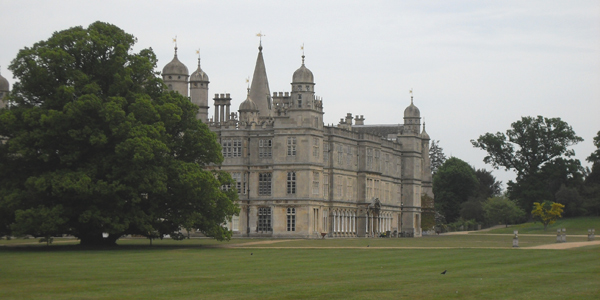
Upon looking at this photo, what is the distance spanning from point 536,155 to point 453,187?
60.3ft

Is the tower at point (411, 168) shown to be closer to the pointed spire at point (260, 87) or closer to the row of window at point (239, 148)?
the pointed spire at point (260, 87)

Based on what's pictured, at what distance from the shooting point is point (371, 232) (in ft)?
293

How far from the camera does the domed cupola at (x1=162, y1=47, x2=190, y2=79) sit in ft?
275

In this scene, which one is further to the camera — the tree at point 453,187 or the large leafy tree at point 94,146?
the tree at point 453,187

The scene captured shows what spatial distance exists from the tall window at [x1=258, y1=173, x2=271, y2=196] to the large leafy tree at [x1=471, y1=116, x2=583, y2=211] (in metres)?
45.5

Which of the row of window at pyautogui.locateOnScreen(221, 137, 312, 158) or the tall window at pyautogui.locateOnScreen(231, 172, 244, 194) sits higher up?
the row of window at pyautogui.locateOnScreen(221, 137, 312, 158)

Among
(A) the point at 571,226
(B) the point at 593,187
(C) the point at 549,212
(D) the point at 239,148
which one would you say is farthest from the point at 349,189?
(B) the point at 593,187

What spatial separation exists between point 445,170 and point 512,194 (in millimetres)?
16447

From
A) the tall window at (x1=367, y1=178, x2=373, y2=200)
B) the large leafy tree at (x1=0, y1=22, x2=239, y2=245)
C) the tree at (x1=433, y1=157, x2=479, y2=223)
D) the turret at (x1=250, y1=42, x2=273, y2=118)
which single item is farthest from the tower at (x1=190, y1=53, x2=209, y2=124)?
the tree at (x1=433, y1=157, x2=479, y2=223)

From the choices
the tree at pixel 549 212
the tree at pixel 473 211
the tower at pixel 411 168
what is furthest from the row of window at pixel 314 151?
the tree at pixel 473 211

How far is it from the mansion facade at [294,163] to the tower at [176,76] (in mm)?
89

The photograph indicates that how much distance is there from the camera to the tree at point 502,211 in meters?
116

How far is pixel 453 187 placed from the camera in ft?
438

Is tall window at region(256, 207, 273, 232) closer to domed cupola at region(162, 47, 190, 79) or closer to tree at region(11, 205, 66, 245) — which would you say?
domed cupola at region(162, 47, 190, 79)
